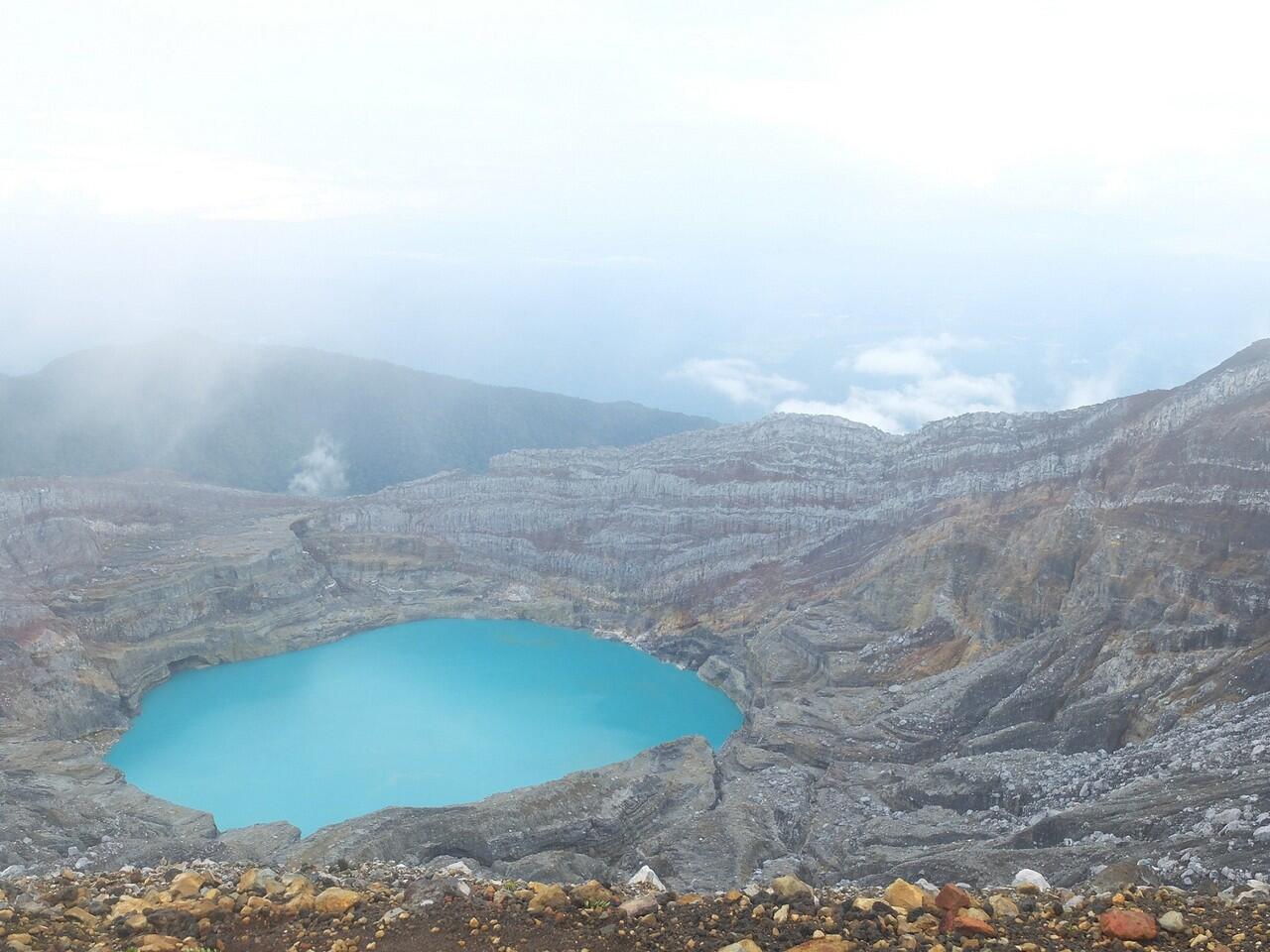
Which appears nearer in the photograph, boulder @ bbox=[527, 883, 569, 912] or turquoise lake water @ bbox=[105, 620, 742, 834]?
boulder @ bbox=[527, 883, 569, 912]

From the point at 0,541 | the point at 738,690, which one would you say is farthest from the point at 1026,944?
the point at 0,541

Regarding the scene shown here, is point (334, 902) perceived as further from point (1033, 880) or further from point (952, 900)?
point (1033, 880)

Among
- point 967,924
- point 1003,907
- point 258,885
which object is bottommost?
point 1003,907

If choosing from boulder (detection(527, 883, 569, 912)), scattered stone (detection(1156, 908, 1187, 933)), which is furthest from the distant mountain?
scattered stone (detection(1156, 908, 1187, 933))

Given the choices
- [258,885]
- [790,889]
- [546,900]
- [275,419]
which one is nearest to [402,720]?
[258,885]

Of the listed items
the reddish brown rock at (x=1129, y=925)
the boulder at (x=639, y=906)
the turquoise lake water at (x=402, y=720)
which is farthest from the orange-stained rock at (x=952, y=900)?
the turquoise lake water at (x=402, y=720)

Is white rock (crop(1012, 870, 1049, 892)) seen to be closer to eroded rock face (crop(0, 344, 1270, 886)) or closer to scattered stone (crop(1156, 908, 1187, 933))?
scattered stone (crop(1156, 908, 1187, 933))
